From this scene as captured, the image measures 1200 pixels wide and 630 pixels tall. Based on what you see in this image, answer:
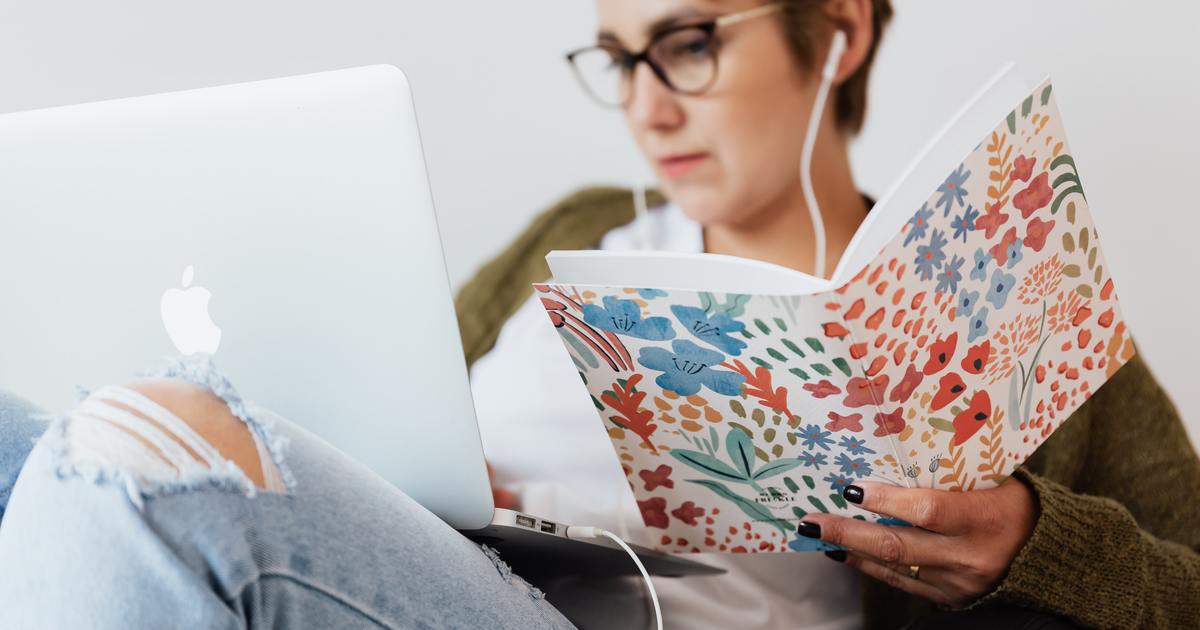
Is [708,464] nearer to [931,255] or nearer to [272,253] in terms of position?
[931,255]

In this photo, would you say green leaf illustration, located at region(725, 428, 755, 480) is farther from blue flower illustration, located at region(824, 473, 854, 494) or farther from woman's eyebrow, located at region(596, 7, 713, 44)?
woman's eyebrow, located at region(596, 7, 713, 44)

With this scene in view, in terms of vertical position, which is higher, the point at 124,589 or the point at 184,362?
the point at 184,362

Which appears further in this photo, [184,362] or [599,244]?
[599,244]

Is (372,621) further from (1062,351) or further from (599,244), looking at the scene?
(599,244)

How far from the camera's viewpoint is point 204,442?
54cm

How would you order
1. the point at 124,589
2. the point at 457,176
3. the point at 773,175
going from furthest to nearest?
the point at 457,176 → the point at 773,175 → the point at 124,589

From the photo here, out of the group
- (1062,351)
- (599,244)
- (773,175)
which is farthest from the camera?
(599,244)

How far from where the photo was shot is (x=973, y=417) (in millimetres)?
733

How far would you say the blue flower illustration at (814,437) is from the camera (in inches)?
28.5

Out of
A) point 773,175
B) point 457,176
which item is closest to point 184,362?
point 773,175

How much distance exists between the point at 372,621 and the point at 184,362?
0.20m

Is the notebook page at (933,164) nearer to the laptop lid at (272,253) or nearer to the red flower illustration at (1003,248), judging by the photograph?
the red flower illustration at (1003,248)

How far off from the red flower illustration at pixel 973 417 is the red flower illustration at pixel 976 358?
0.02 metres

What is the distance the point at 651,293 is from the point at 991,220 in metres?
0.25
